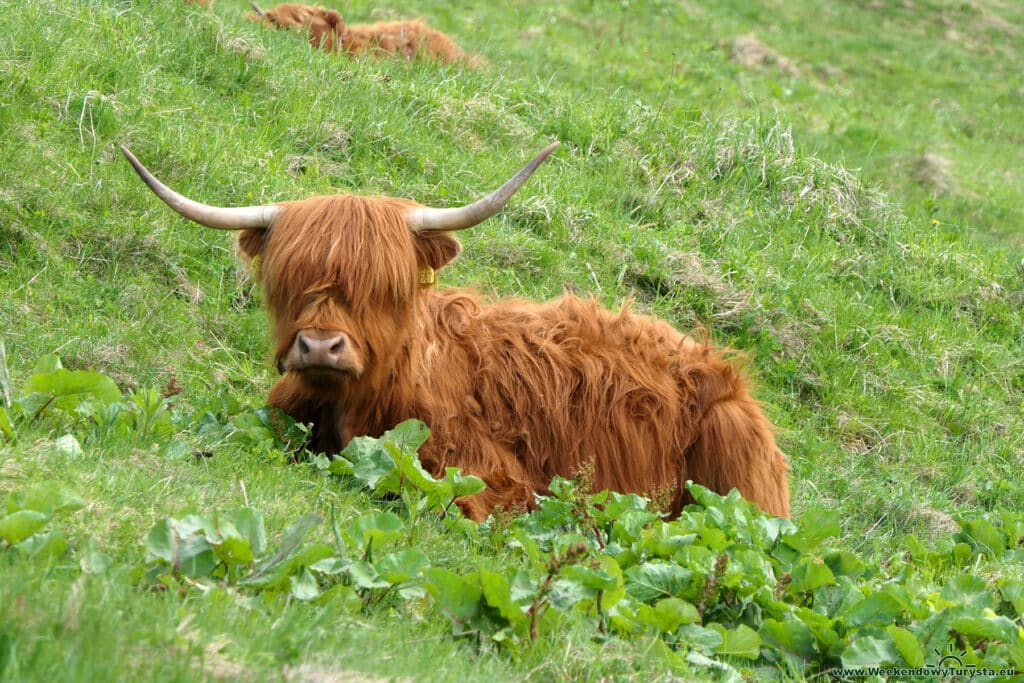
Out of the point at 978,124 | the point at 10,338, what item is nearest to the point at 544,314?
the point at 10,338

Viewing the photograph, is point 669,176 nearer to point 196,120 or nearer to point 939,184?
point 196,120

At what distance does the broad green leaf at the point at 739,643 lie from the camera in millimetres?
3898

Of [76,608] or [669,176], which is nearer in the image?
[76,608]

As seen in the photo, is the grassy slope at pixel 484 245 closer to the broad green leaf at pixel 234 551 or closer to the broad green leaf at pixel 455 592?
the broad green leaf at pixel 455 592

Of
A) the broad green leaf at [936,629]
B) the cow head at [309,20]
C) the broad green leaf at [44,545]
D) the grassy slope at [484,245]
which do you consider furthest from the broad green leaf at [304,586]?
the cow head at [309,20]

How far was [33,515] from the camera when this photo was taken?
326 cm

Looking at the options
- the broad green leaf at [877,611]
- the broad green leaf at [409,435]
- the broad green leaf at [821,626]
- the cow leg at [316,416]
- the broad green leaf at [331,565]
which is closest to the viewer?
the broad green leaf at [331,565]

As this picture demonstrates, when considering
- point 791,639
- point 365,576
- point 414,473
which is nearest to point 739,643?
point 791,639

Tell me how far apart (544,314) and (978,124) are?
39.9ft

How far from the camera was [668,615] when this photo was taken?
12.7ft

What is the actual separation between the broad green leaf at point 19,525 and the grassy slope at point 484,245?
311 millimetres

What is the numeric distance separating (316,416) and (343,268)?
0.72 m

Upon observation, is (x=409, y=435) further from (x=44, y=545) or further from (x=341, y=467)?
(x=44, y=545)

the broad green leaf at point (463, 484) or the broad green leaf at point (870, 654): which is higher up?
the broad green leaf at point (870, 654)
